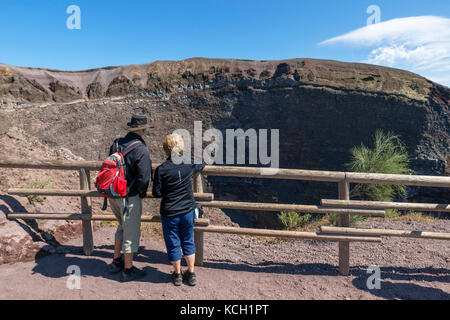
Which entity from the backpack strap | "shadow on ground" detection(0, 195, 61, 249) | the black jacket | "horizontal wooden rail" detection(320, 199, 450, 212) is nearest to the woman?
the black jacket

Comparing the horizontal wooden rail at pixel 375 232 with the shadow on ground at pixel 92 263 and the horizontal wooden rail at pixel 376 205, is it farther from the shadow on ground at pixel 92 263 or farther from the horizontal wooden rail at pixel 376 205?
the shadow on ground at pixel 92 263

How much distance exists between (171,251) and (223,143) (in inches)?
456

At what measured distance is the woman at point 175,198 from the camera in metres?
2.93

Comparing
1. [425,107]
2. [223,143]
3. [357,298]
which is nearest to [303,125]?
[223,143]

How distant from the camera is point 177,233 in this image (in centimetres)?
303

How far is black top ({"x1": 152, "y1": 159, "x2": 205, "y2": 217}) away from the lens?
9.64 ft

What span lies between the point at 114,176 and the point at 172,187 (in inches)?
23.1

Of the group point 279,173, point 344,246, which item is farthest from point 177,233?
point 344,246

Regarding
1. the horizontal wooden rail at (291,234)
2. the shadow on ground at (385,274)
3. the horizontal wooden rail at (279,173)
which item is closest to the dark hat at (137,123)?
the horizontal wooden rail at (279,173)

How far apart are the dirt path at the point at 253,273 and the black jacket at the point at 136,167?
1.07 m

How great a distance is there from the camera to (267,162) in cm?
1395

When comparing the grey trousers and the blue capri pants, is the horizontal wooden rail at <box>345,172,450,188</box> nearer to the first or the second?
the blue capri pants

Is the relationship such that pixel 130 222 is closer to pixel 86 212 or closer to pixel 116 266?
pixel 116 266
